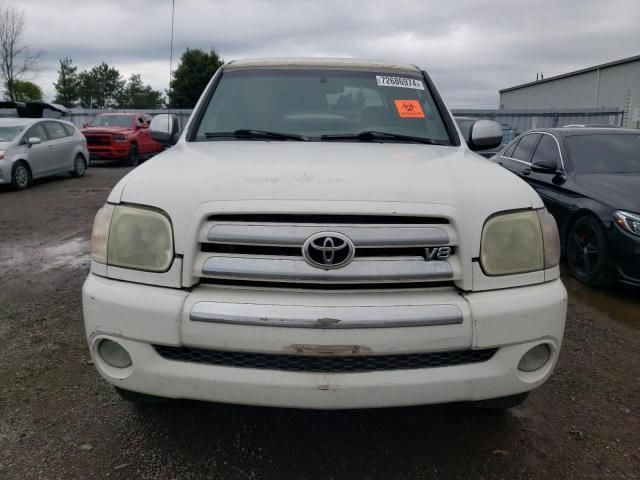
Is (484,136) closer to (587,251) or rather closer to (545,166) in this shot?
(587,251)

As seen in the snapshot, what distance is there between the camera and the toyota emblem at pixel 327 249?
1924 millimetres

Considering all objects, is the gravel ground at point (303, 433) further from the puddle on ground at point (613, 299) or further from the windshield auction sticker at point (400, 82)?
the windshield auction sticker at point (400, 82)

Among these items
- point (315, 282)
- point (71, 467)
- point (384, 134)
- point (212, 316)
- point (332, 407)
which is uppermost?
point (384, 134)

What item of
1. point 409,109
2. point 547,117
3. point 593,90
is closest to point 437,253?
point 409,109

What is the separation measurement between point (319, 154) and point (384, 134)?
0.73 m

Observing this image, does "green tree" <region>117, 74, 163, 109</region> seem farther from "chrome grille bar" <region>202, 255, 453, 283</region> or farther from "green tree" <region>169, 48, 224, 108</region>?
"chrome grille bar" <region>202, 255, 453, 283</region>

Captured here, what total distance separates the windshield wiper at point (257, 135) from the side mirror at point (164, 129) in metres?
0.67

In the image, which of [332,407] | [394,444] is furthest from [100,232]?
[394,444]

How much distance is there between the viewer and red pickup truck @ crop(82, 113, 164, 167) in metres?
16.4

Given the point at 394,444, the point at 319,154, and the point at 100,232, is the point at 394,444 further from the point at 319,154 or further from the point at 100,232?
the point at 100,232

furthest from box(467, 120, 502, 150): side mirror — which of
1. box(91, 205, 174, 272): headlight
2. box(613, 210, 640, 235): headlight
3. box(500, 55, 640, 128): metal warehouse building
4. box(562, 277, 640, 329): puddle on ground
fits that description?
box(500, 55, 640, 128): metal warehouse building

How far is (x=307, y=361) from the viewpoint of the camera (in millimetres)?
1950

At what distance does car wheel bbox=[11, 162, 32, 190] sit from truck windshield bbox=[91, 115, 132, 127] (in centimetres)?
655

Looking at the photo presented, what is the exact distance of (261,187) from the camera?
6.72 ft
